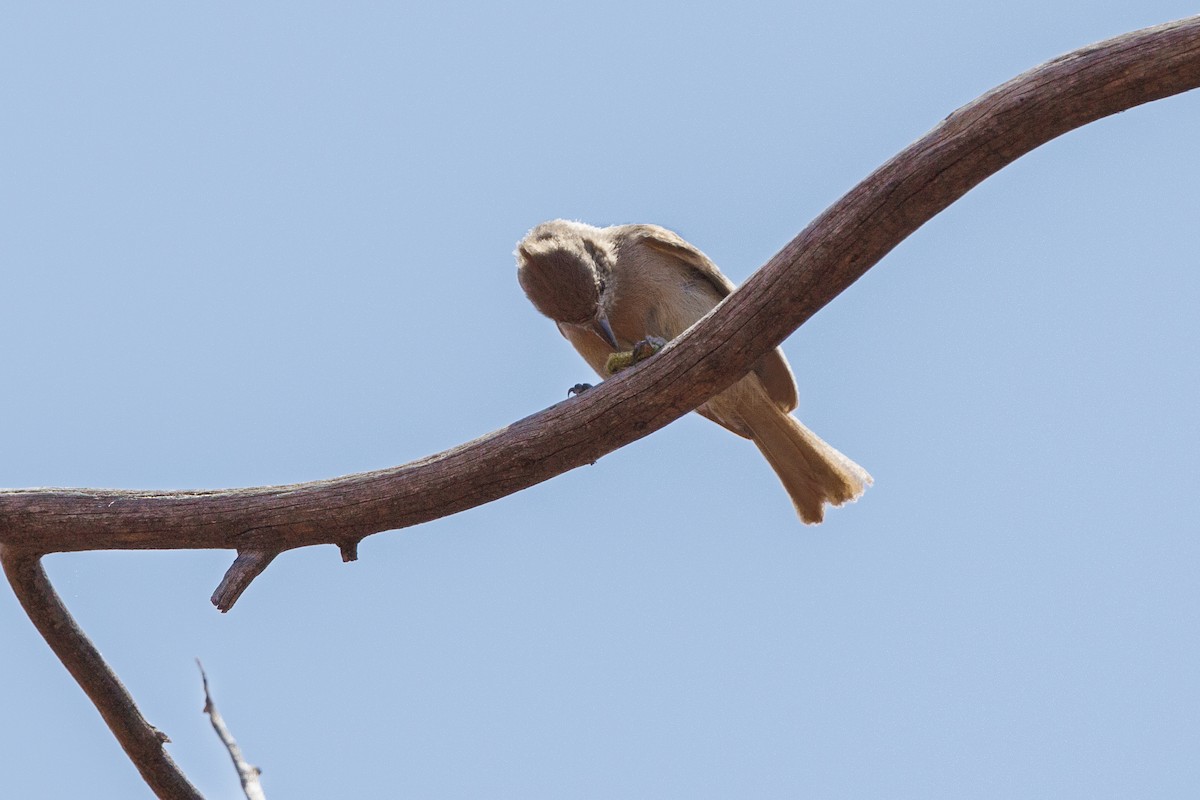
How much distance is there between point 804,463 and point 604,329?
127 cm

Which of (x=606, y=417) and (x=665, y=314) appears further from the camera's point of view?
(x=665, y=314)

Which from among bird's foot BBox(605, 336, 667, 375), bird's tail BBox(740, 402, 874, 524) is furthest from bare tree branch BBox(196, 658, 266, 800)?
bird's tail BBox(740, 402, 874, 524)

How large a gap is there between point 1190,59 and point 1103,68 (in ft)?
0.79

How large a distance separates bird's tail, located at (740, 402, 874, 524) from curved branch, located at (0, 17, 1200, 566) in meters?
1.95

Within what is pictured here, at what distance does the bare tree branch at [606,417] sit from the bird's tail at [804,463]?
196cm

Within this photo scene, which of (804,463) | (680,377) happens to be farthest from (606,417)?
(804,463)

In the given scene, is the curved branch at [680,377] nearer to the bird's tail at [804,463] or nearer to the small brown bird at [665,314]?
the small brown bird at [665,314]

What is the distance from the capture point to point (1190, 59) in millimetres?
3818

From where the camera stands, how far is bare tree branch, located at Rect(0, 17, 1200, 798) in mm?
3959

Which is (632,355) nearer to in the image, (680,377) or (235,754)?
(680,377)

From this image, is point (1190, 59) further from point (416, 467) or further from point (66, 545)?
point (66, 545)

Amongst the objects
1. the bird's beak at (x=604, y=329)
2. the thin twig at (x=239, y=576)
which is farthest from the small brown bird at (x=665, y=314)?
the thin twig at (x=239, y=576)

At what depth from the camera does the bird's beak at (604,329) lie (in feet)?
20.2

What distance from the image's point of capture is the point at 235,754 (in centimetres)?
514
